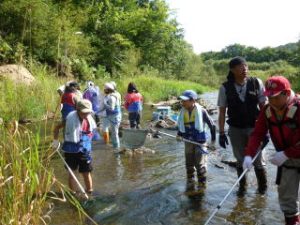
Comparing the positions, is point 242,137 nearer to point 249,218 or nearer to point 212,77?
point 249,218

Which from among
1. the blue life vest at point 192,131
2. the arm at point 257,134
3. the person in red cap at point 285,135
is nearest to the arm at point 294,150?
the person in red cap at point 285,135

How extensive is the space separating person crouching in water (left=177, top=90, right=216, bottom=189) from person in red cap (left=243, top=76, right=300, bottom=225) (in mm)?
2446

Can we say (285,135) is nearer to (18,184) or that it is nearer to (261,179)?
(261,179)

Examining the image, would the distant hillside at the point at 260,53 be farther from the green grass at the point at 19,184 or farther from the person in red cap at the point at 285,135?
the green grass at the point at 19,184

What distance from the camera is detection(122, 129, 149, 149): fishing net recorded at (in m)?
9.74

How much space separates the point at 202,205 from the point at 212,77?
214 feet

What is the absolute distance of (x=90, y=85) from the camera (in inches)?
493

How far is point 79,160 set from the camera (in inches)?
264

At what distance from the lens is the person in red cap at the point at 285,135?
432 cm

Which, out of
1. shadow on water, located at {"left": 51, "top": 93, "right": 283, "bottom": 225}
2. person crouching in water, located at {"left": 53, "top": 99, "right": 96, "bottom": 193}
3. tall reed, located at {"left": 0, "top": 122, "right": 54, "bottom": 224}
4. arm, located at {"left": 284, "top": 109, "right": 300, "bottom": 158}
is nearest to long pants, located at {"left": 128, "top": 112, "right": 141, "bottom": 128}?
shadow on water, located at {"left": 51, "top": 93, "right": 283, "bottom": 225}

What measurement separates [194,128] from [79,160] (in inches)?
84.0

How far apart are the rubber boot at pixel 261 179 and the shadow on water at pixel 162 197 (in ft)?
0.41

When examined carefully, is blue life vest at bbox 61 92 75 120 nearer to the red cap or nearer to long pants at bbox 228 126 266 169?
long pants at bbox 228 126 266 169

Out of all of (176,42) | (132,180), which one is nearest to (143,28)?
(176,42)
